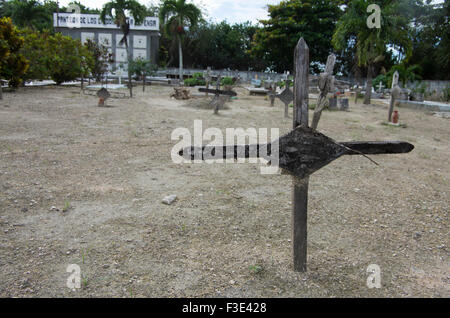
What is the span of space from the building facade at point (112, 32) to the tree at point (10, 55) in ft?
57.5

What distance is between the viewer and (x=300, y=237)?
2717 mm

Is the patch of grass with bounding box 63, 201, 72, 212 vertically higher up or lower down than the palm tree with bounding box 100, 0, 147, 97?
lower down

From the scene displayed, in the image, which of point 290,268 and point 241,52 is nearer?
point 290,268

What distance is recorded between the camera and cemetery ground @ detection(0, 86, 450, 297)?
2689mm

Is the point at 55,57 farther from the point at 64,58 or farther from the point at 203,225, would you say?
the point at 203,225

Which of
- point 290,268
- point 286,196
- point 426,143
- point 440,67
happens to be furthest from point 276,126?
point 440,67

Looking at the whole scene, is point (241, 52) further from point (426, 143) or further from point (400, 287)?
point (400, 287)

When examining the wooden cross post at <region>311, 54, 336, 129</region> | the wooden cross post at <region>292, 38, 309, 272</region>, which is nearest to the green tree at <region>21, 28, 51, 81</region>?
the wooden cross post at <region>311, 54, 336, 129</region>

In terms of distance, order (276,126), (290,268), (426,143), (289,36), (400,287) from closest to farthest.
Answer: (400,287) → (290,268) → (426,143) → (276,126) → (289,36)

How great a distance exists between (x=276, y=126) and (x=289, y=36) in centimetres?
2376

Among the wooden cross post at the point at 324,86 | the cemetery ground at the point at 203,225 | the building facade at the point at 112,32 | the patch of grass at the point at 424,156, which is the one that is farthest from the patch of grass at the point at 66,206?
the building facade at the point at 112,32

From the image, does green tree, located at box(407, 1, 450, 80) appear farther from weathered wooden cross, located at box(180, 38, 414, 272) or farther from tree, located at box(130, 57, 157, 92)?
weathered wooden cross, located at box(180, 38, 414, 272)

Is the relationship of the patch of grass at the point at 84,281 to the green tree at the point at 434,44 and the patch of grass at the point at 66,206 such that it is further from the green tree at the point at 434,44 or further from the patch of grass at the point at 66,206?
the green tree at the point at 434,44

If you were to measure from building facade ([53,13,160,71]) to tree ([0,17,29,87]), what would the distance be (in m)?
17.5
